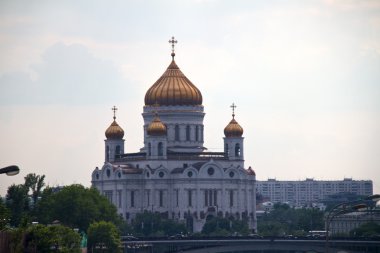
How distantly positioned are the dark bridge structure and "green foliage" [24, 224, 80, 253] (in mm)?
54819

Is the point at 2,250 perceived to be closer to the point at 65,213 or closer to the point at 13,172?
the point at 13,172

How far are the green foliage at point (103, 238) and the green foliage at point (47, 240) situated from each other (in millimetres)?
27291

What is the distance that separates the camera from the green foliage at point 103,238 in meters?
162

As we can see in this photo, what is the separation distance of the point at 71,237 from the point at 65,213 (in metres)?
45.8

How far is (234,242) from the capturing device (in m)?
194

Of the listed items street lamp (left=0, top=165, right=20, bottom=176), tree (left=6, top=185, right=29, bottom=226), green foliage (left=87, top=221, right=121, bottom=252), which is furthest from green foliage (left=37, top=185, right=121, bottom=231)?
street lamp (left=0, top=165, right=20, bottom=176)

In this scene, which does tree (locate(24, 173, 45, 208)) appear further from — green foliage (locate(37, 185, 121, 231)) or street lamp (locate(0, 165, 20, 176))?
street lamp (locate(0, 165, 20, 176))

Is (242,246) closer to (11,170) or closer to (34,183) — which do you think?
(34,183)

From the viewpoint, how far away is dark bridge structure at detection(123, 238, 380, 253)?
18988cm

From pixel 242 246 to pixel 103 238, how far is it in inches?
1423

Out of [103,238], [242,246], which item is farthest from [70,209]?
[242,246]

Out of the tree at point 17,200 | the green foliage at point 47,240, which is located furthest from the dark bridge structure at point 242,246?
the green foliage at point 47,240

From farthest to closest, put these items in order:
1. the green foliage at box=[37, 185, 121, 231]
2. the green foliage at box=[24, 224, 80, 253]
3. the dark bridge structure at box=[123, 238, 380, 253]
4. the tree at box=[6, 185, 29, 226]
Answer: the dark bridge structure at box=[123, 238, 380, 253] → the green foliage at box=[37, 185, 121, 231] → the tree at box=[6, 185, 29, 226] → the green foliage at box=[24, 224, 80, 253]

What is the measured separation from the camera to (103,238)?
162125 millimetres
